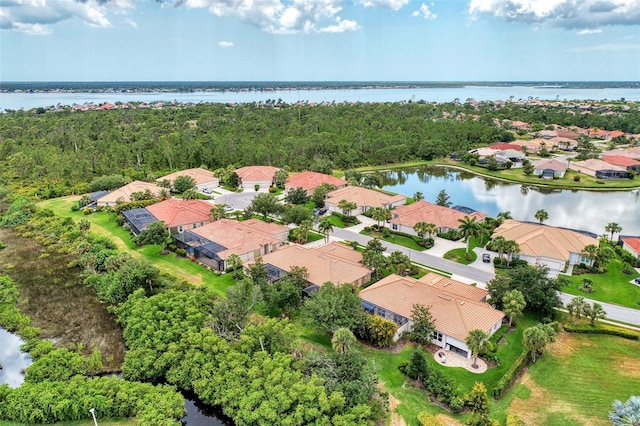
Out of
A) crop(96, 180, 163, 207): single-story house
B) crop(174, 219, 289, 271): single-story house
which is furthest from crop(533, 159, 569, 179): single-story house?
crop(96, 180, 163, 207): single-story house

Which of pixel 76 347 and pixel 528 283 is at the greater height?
pixel 528 283

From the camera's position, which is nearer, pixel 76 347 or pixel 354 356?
pixel 354 356

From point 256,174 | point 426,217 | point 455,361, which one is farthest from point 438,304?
point 256,174

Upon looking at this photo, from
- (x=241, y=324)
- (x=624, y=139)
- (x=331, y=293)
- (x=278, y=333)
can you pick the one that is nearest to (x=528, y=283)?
(x=331, y=293)

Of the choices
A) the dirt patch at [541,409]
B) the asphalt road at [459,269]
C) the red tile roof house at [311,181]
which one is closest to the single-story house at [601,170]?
the red tile roof house at [311,181]

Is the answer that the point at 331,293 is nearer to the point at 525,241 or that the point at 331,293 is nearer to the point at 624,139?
the point at 525,241

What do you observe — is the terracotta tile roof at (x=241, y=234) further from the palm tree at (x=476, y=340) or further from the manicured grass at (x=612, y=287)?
the manicured grass at (x=612, y=287)
